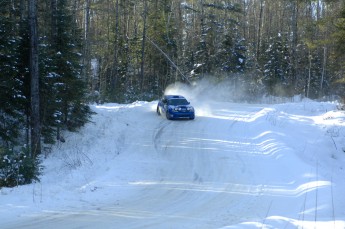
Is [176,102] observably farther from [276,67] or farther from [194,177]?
[276,67]

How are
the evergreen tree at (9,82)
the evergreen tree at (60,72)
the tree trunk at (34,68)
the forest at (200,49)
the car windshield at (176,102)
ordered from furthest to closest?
1. the forest at (200,49)
2. the car windshield at (176,102)
3. the evergreen tree at (60,72)
4. the tree trunk at (34,68)
5. the evergreen tree at (9,82)

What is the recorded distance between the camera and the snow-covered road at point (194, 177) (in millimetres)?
8273

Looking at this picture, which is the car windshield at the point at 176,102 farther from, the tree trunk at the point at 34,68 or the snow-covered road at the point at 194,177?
the tree trunk at the point at 34,68

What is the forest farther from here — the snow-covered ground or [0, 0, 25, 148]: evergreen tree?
the snow-covered ground

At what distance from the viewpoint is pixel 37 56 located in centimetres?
1673

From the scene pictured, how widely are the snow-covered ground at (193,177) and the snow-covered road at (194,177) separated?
27 mm

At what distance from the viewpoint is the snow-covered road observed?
8.27 metres

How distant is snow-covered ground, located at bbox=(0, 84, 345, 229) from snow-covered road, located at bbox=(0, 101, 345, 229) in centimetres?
3

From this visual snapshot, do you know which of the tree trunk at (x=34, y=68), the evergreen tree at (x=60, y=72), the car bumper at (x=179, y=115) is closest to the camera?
the tree trunk at (x=34, y=68)

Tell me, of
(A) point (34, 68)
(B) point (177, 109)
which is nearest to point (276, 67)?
(B) point (177, 109)

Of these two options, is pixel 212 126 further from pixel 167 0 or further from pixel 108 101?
pixel 167 0

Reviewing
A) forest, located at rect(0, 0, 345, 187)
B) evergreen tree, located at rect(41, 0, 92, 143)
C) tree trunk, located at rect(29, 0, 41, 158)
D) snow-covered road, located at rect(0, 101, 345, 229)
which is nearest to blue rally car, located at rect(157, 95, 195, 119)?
snow-covered road, located at rect(0, 101, 345, 229)

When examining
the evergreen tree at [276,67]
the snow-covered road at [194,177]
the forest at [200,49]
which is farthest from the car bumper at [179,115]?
the evergreen tree at [276,67]

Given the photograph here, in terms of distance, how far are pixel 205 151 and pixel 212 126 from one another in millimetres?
6165
